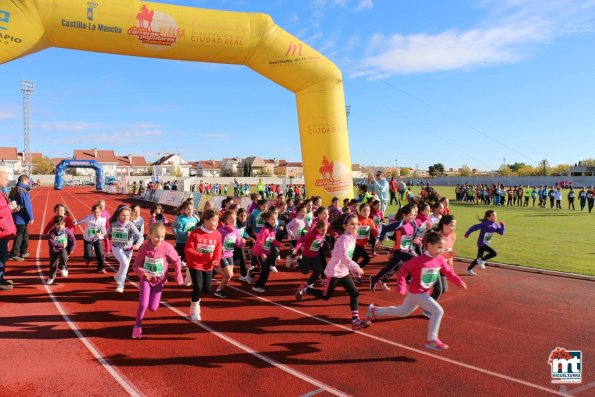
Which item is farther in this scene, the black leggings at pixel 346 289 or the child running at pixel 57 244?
the child running at pixel 57 244

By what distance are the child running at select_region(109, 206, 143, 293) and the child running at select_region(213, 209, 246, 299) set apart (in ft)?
6.11

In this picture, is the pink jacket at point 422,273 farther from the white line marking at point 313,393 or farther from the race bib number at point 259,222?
the race bib number at point 259,222

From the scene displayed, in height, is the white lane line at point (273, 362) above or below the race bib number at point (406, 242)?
below

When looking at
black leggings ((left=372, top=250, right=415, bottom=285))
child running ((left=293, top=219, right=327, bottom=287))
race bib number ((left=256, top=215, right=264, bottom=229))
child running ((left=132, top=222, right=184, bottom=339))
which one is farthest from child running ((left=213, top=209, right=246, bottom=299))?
black leggings ((left=372, top=250, right=415, bottom=285))

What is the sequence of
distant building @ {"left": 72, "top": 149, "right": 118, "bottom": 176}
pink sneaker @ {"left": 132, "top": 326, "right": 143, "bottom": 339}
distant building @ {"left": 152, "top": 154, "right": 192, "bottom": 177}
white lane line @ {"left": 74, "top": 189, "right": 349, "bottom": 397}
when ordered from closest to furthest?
white lane line @ {"left": 74, "top": 189, "right": 349, "bottom": 397}
pink sneaker @ {"left": 132, "top": 326, "right": 143, "bottom": 339}
distant building @ {"left": 72, "top": 149, "right": 118, "bottom": 176}
distant building @ {"left": 152, "top": 154, "right": 192, "bottom": 177}

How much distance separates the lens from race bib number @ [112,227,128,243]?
7957 millimetres

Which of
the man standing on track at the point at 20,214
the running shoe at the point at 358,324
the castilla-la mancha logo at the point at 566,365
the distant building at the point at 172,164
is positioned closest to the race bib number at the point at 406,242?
the running shoe at the point at 358,324

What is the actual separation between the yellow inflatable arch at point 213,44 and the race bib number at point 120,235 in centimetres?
621

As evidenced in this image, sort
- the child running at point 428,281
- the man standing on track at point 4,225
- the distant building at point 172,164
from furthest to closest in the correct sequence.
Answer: the distant building at point 172,164 → the man standing on track at point 4,225 → the child running at point 428,281

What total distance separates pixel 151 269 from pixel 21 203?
22.9 ft

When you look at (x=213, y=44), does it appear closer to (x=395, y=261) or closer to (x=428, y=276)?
(x=395, y=261)

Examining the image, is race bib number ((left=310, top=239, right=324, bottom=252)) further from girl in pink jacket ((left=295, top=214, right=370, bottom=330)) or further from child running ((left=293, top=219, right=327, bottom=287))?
girl in pink jacket ((left=295, top=214, right=370, bottom=330))

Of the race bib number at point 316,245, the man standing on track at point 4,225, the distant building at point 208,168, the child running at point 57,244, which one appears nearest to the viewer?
the man standing on track at point 4,225

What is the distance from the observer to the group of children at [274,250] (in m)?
5.35
